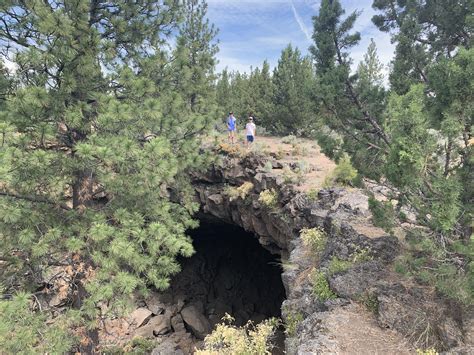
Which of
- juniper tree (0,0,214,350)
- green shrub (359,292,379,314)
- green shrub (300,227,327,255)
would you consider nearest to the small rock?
juniper tree (0,0,214,350)

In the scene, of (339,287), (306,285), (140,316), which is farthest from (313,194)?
(140,316)

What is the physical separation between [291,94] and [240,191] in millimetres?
9848

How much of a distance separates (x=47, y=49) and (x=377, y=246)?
838 cm

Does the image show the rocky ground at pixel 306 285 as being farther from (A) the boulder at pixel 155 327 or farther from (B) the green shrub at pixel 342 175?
(B) the green shrub at pixel 342 175

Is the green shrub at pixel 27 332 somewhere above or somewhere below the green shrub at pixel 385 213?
below

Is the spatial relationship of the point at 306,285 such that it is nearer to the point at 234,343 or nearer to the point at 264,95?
the point at 234,343

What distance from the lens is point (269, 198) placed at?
1281 centimetres

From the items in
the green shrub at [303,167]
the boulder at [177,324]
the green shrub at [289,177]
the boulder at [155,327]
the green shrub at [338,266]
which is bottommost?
the boulder at [177,324]

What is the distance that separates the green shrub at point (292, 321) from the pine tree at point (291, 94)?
17.0 meters

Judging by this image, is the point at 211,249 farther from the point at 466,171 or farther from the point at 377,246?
the point at 466,171

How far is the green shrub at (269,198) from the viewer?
12.8 metres

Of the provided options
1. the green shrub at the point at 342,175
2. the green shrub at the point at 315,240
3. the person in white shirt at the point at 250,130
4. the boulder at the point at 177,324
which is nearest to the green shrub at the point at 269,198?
the green shrub at the point at 342,175

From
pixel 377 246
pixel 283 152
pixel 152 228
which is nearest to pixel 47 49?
pixel 152 228

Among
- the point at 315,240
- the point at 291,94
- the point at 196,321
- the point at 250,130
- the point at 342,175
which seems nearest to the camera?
the point at 315,240
